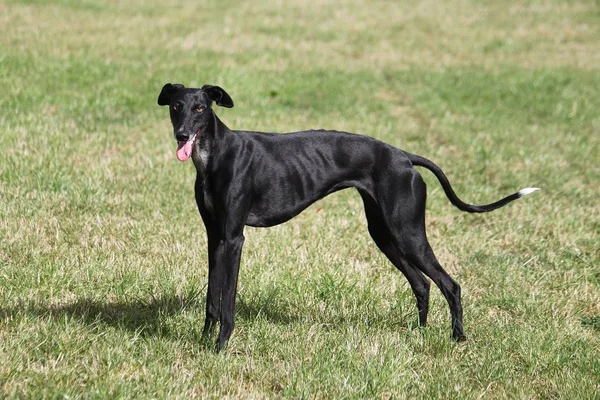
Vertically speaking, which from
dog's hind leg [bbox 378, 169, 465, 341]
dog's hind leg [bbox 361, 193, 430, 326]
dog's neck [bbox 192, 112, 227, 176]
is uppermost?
dog's neck [bbox 192, 112, 227, 176]

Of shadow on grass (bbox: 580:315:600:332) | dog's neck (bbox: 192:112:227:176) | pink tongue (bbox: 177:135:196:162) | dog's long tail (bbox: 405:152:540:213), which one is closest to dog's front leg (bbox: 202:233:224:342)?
dog's neck (bbox: 192:112:227:176)

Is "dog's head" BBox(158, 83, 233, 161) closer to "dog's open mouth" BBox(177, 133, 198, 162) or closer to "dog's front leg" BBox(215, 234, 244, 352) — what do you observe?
"dog's open mouth" BBox(177, 133, 198, 162)

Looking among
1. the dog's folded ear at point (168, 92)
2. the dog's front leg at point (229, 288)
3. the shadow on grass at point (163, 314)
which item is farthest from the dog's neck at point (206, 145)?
the shadow on grass at point (163, 314)

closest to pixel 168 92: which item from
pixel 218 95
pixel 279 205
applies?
pixel 218 95

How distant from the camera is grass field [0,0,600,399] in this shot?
16.4 feet

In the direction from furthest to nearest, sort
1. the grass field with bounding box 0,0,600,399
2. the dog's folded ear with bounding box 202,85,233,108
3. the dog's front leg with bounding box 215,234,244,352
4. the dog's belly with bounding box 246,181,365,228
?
the dog's belly with bounding box 246,181,365,228 → the dog's folded ear with bounding box 202,85,233,108 → the dog's front leg with bounding box 215,234,244,352 → the grass field with bounding box 0,0,600,399

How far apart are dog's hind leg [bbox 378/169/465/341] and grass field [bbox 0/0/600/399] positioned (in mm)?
449

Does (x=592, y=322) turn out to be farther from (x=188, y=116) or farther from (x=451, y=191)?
(x=188, y=116)

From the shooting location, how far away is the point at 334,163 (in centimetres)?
559

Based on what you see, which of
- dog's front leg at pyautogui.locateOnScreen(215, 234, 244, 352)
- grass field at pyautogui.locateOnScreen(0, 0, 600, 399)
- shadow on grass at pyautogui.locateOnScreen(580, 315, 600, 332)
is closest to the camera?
grass field at pyautogui.locateOnScreen(0, 0, 600, 399)

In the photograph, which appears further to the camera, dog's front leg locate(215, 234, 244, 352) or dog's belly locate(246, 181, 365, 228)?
dog's belly locate(246, 181, 365, 228)

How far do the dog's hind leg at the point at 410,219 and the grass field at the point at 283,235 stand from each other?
1.47ft

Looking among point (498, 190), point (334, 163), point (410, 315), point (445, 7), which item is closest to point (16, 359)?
point (334, 163)

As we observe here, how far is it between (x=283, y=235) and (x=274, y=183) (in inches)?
99.1
